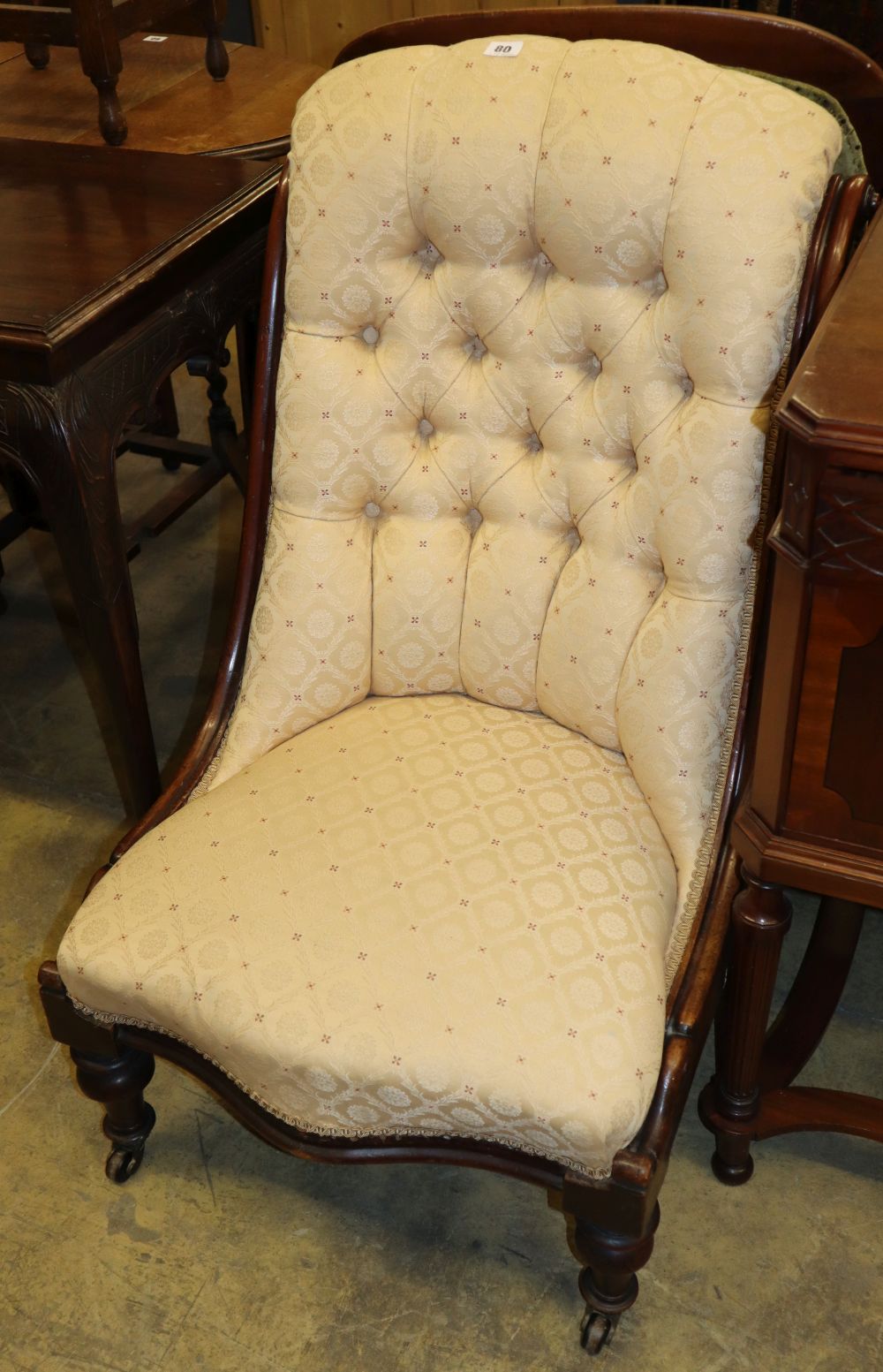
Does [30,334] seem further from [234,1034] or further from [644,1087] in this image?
[644,1087]

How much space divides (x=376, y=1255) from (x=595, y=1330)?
259 millimetres

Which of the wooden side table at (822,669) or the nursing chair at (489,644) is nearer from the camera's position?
the wooden side table at (822,669)

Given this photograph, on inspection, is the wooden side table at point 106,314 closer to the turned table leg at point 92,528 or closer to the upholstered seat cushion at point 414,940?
the turned table leg at point 92,528

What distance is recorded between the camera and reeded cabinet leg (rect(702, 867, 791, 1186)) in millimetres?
1214

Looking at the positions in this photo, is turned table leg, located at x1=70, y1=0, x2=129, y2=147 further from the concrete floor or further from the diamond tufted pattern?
the concrete floor

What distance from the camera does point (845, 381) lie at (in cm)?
90

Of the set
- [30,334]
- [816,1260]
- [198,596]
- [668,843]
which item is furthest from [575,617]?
[198,596]

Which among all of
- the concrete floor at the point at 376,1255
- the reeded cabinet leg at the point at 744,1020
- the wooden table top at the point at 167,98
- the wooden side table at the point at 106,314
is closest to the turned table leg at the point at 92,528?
the wooden side table at the point at 106,314

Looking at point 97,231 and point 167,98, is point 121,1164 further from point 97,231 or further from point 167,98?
point 167,98

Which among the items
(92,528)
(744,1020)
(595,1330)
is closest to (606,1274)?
(595,1330)

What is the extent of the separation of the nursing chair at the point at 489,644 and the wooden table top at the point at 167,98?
0.74m

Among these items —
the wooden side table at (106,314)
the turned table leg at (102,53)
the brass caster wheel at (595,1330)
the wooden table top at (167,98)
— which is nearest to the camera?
the brass caster wheel at (595,1330)

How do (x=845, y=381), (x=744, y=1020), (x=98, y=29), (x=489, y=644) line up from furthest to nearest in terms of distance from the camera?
1. (x=98, y=29)
2. (x=489, y=644)
3. (x=744, y=1020)
4. (x=845, y=381)

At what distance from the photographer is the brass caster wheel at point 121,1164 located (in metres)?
1.52
